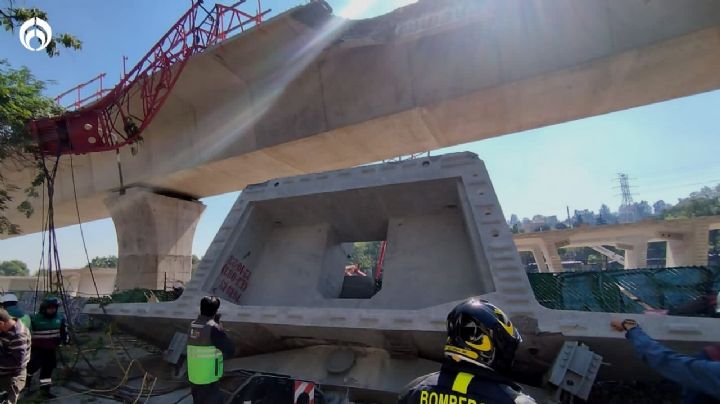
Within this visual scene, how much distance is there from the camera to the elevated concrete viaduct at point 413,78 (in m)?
7.27

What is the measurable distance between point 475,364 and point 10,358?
5.14m

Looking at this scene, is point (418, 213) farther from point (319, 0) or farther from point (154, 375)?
point (319, 0)

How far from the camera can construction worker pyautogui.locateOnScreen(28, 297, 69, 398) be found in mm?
5832

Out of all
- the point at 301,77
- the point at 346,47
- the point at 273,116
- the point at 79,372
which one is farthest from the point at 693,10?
the point at 79,372

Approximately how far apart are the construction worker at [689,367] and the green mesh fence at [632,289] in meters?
1.50

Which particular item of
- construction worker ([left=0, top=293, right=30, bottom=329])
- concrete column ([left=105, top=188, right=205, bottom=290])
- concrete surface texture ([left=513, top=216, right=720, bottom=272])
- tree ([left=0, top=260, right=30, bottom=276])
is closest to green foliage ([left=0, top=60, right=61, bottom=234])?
construction worker ([left=0, top=293, right=30, bottom=329])

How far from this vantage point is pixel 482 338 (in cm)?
171

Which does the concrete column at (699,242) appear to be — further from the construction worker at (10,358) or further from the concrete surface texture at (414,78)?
the construction worker at (10,358)

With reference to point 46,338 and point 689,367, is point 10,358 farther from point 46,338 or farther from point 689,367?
point 689,367

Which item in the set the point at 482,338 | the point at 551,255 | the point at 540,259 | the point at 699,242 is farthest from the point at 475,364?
the point at 540,259

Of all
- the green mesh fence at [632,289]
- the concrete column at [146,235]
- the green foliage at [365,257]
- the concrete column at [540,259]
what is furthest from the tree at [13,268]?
the green mesh fence at [632,289]

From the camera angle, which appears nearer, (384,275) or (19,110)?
(384,275)

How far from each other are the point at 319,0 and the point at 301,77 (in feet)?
6.20

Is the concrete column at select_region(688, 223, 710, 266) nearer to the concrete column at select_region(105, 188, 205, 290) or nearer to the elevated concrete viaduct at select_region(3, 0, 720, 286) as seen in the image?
the elevated concrete viaduct at select_region(3, 0, 720, 286)
